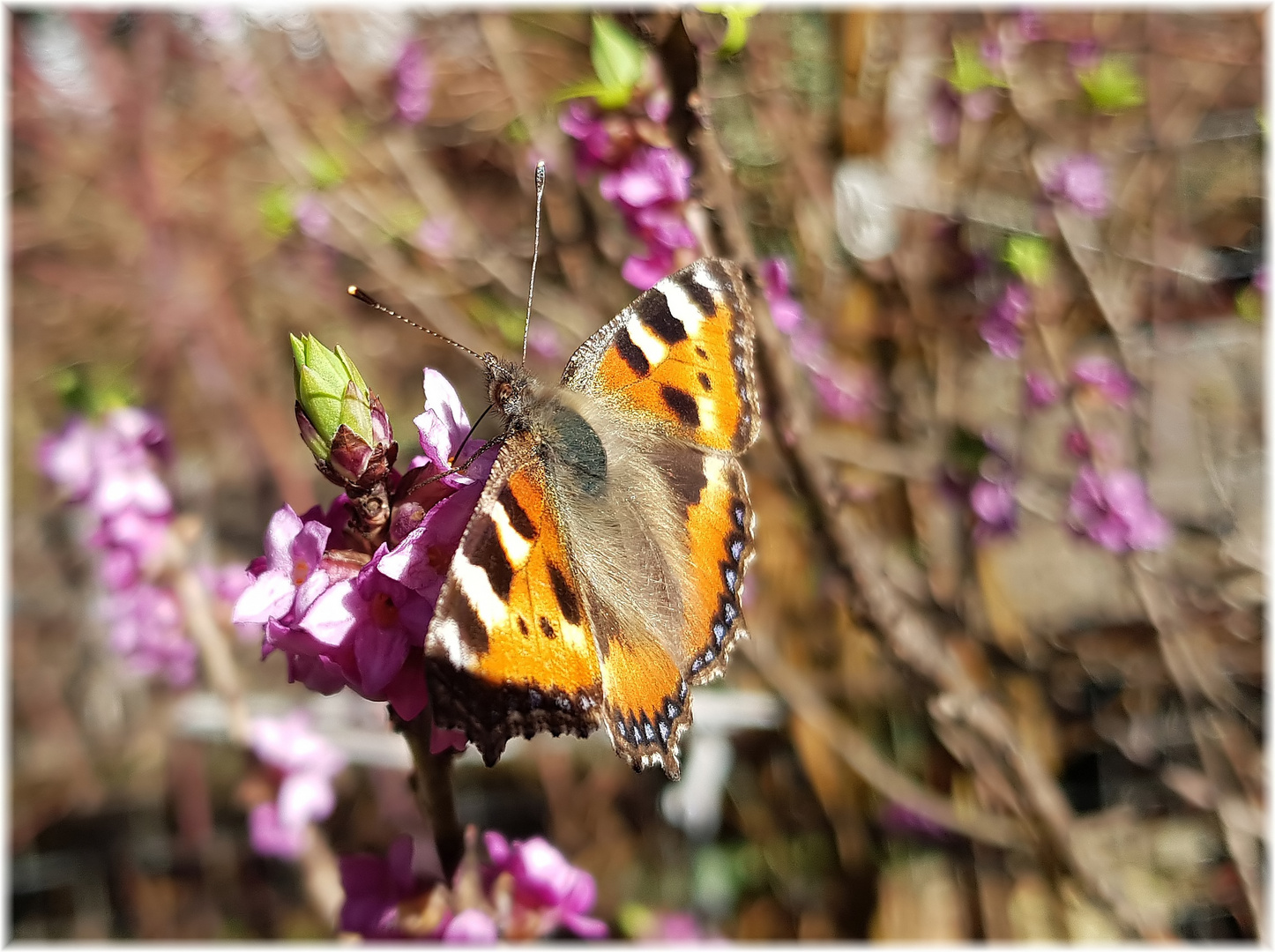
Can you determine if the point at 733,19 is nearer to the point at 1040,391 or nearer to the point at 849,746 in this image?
the point at 849,746

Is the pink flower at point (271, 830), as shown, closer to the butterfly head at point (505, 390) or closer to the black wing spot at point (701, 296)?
the butterfly head at point (505, 390)

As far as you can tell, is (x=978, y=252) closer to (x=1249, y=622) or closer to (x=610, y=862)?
(x=1249, y=622)

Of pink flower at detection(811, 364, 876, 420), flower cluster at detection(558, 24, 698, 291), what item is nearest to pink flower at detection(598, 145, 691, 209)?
flower cluster at detection(558, 24, 698, 291)

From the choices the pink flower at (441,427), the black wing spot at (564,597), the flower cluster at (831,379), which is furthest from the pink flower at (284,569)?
the flower cluster at (831,379)

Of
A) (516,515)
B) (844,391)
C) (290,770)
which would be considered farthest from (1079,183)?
(290,770)

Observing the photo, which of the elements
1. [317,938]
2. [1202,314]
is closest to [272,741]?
[317,938]

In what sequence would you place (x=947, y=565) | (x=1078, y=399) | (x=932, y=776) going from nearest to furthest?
(x=1078, y=399), (x=932, y=776), (x=947, y=565)
